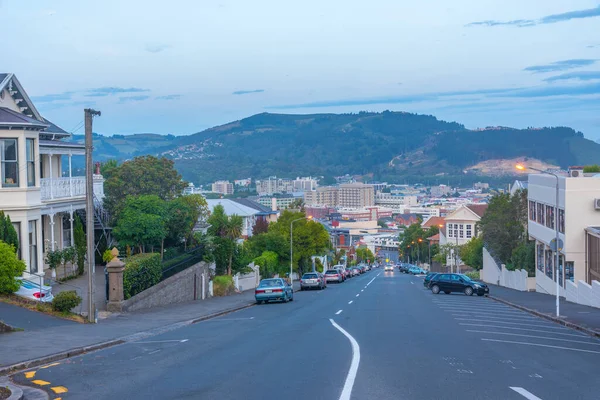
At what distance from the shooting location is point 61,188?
3509 cm

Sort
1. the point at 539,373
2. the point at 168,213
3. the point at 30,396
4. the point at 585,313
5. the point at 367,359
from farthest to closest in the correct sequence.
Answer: the point at 168,213
the point at 585,313
the point at 367,359
the point at 539,373
the point at 30,396

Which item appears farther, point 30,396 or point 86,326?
point 86,326

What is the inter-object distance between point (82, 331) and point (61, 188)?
1481 centimetres

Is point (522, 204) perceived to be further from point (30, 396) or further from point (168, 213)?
point (30, 396)

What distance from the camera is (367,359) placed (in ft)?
51.6

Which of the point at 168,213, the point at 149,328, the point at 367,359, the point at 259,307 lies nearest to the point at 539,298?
the point at 259,307

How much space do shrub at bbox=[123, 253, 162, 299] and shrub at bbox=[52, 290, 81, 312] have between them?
4.79m

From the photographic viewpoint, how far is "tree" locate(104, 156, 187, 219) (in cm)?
4356

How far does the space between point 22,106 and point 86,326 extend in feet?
47.2

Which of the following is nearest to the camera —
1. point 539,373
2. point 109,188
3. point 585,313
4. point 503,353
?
point 539,373

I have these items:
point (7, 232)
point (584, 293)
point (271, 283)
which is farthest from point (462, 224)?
point (7, 232)

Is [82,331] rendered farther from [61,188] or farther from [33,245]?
[61,188]

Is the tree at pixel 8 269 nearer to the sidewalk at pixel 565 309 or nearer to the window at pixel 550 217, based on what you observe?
the sidewalk at pixel 565 309

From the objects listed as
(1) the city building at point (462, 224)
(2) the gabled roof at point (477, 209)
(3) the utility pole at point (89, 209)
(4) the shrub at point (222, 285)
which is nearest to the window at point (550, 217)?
(4) the shrub at point (222, 285)
